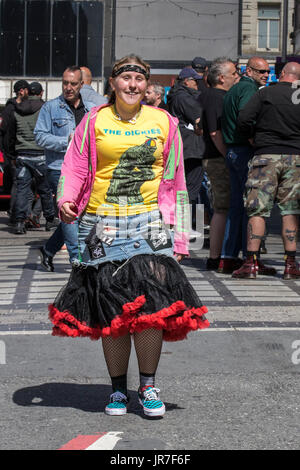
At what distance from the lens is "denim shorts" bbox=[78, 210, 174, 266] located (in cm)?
483

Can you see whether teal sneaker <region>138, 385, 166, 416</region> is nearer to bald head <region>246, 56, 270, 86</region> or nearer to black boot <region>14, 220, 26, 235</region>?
bald head <region>246, 56, 270, 86</region>

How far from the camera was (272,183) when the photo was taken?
889cm

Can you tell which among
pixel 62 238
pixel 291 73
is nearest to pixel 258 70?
pixel 291 73

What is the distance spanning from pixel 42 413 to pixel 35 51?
39.4 m

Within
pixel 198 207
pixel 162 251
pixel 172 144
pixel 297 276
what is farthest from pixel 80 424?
pixel 198 207

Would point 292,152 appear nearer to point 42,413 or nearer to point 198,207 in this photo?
point 198,207

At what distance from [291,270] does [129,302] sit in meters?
4.57

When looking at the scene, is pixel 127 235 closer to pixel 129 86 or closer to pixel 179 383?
pixel 129 86

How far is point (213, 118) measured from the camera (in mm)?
9508

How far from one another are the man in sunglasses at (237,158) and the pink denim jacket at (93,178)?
163 inches

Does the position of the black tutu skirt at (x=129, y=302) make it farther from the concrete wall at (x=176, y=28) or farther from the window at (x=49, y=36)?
the concrete wall at (x=176, y=28)

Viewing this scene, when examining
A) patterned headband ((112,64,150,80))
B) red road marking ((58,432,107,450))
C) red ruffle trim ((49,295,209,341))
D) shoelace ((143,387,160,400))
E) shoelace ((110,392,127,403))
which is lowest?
red road marking ((58,432,107,450))

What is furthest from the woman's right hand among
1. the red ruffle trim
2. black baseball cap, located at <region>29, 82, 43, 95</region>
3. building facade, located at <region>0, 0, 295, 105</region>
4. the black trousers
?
building facade, located at <region>0, 0, 295, 105</region>

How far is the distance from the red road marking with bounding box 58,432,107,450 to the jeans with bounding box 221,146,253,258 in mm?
5184
